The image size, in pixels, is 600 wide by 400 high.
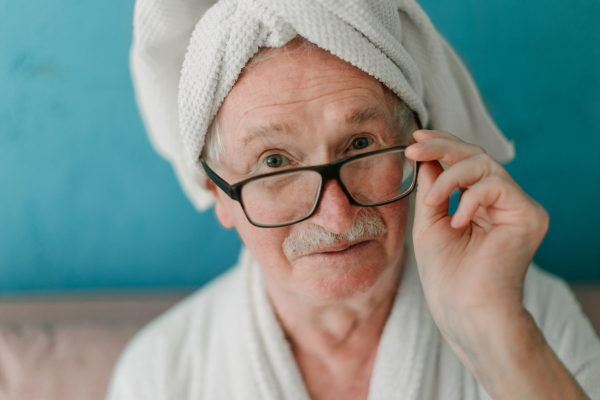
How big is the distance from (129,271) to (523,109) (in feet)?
4.86

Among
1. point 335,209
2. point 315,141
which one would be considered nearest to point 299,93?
point 315,141

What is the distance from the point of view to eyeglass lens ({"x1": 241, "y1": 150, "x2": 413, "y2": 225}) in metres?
0.89

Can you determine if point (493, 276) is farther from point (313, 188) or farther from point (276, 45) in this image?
point (276, 45)

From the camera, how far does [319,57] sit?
2.88 ft

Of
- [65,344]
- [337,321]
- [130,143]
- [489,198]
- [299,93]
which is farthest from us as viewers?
[130,143]

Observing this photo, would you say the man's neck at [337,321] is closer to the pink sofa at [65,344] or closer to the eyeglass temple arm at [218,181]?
the eyeglass temple arm at [218,181]

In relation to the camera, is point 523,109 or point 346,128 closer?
point 346,128

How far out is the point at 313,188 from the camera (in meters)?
0.89

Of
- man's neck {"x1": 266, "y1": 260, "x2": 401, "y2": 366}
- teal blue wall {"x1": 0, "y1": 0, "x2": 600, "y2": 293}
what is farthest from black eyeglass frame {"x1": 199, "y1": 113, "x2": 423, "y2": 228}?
teal blue wall {"x1": 0, "y1": 0, "x2": 600, "y2": 293}

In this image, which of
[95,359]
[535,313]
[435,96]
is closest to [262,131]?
[435,96]

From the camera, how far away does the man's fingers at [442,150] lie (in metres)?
0.80

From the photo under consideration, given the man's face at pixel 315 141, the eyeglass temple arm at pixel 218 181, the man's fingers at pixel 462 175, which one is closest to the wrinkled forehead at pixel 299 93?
the man's face at pixel 315 141

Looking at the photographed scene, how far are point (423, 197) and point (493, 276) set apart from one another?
0.19m

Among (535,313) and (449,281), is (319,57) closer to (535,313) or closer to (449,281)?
(449,281)
